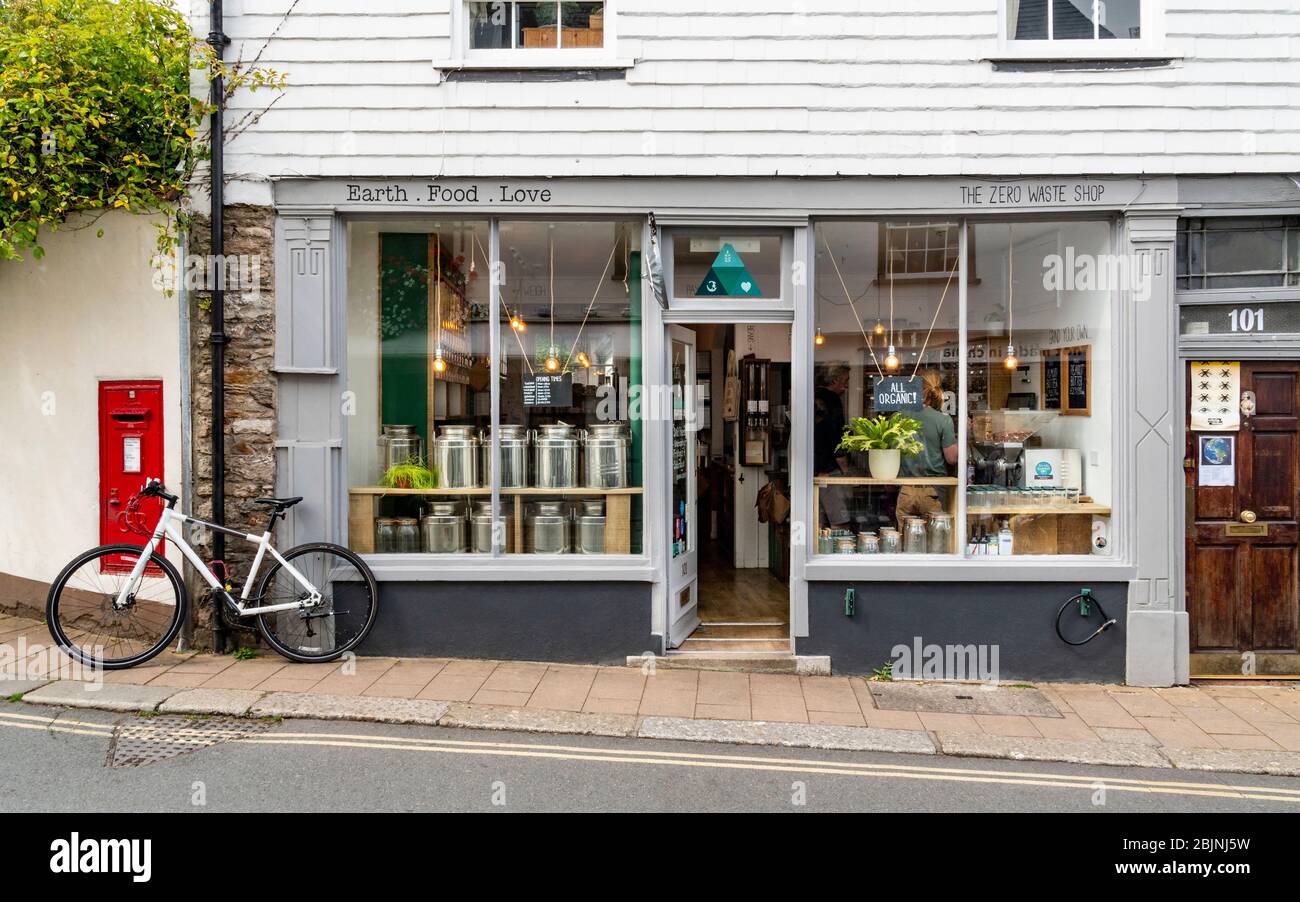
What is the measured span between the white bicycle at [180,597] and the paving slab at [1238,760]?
18.5ft

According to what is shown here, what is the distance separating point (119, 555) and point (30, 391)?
2.27 meters

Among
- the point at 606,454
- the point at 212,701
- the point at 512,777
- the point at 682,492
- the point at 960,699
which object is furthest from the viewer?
the point at 682,492

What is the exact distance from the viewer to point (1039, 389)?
24.7 ft

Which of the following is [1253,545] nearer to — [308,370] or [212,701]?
[308,370]

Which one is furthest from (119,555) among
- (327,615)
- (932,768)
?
(932,768)

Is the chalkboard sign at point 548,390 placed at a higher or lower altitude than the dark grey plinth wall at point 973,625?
higher

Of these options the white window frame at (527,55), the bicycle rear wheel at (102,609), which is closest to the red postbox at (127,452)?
the bicycle rear wheel at (102,609)

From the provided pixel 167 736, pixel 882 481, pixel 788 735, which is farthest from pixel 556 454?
pixel 167 736

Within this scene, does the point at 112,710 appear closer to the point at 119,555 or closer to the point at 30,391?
the point at 119,555

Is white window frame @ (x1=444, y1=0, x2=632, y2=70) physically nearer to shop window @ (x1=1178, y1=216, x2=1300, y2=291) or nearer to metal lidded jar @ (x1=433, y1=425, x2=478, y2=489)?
metal lidded jar @ (x1=433, y1=425, x2=478, y2=489)

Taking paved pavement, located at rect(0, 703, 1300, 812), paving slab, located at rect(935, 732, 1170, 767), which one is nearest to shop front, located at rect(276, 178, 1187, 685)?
paving slab, located at rect(935, 732, 1170, 767)

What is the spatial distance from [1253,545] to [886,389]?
3087 mm

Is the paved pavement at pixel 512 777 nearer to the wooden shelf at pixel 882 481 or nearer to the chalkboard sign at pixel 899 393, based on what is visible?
the wooden shelf at pixel 882 481

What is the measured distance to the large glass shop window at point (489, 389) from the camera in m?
7.51
